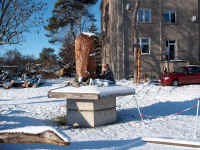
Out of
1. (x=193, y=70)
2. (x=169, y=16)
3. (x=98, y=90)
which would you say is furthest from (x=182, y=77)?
(x=98, y=90)

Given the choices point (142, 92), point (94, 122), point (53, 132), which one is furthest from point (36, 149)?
point (142, 92)

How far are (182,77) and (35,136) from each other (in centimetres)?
1878

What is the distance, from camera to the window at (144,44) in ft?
97.3

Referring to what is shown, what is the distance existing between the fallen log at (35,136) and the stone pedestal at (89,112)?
13.3 feet

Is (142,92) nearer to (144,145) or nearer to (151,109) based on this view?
(151,109)

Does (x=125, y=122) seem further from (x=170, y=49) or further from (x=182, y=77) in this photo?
(x=170, y=49)

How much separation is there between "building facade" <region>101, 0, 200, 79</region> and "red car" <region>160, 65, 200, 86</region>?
5.27 metres

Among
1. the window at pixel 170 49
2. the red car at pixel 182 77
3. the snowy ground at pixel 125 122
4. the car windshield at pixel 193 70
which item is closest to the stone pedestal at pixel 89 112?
the snowy ground at pixel 125 122

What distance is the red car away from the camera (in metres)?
23.0

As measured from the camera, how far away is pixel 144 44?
29.8 meters

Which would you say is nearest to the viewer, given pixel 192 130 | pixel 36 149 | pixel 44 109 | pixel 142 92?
pixel 36 149

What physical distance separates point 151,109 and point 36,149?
738 cm

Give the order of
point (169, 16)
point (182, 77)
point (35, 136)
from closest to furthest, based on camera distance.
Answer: point (35, 136) < point (182, 77) < point (169, 16)

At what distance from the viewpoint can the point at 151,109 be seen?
13508 millimetres
